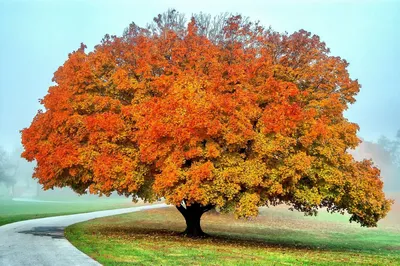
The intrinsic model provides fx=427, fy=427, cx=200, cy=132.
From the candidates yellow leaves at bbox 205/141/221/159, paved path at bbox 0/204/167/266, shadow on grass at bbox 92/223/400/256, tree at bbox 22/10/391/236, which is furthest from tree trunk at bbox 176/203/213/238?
paved path at bbox 0/204/167/266

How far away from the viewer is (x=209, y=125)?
69.4 ft

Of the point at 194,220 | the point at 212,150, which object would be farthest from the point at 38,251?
the point at 194,220

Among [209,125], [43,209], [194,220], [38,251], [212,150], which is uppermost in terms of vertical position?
[209,125]

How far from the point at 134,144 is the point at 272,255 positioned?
9925 mm

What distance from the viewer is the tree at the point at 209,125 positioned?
70.7 feet

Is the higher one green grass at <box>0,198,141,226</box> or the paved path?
green grass at <box>0,198,141,226</box>

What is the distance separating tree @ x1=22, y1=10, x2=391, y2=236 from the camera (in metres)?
21.5

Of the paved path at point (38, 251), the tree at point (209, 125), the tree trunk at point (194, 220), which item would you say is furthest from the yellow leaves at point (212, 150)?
the paved path at point (38, 251)

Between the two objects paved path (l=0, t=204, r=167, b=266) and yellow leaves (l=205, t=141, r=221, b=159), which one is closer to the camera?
paved path (l=0, t=204, r=167, b=266)

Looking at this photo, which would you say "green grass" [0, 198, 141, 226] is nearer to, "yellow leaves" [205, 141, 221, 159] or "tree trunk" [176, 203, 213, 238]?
"tree trunk" [176, 203, 213, 238]

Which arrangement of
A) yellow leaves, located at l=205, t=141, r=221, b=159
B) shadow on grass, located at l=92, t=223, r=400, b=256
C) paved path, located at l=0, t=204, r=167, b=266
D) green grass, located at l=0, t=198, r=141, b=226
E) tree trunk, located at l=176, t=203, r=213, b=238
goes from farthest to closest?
green grass, located at l=0, t=198, r=141, b=226 → tree trunk, located at l=176, t=203, r=213, b=238 → shadow on grass, located at l=92, t=223, r=400, b=256 → yellow leaves, located at l=205, t=141, r=221, b=159 → paved path, located at l=0, t=204, r=167, b=266

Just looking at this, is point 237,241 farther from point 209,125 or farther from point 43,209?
point 43,209

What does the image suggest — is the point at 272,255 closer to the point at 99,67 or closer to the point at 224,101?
the point at 224,101

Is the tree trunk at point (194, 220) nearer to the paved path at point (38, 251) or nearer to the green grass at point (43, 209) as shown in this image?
the paved path at point (38, 251)
